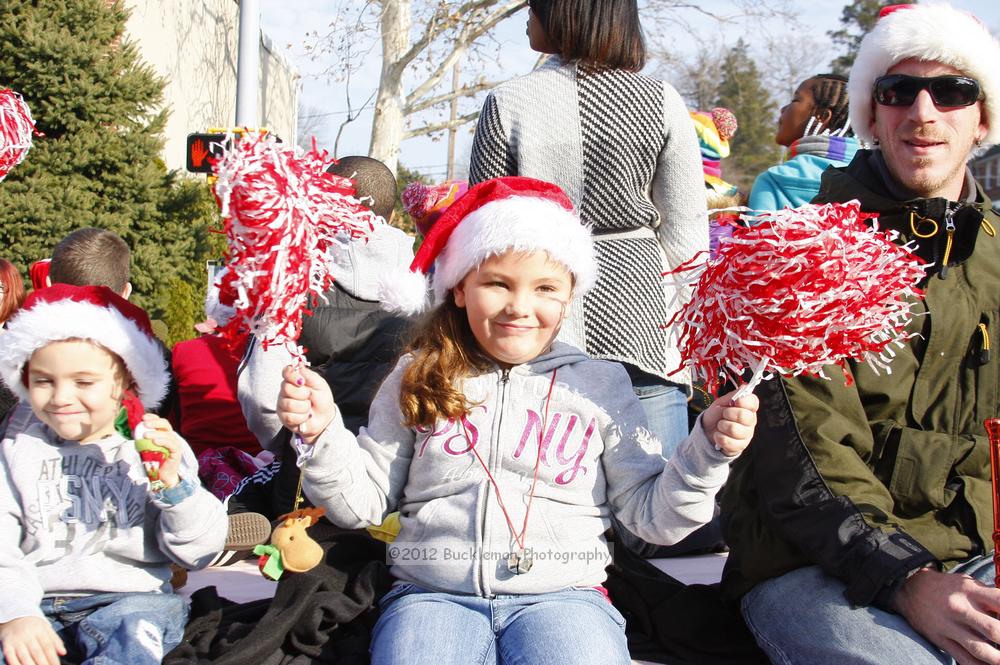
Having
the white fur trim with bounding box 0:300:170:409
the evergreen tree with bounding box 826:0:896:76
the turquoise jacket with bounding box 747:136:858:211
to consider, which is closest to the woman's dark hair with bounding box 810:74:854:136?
the turquoise jacket with bounding box 747:136:858:211

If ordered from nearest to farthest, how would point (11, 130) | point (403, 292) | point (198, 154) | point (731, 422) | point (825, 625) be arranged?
1. point (731, 422)
2. point (825, 625)
3. point (403, 292)
4. point (11, 130)
5. point (198, 154)

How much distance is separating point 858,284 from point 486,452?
1.00 metres

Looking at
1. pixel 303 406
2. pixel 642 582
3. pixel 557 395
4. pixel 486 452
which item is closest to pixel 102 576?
pixel 303 406

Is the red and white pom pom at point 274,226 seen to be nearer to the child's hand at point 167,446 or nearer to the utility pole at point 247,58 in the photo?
the child's hand at point 167,446

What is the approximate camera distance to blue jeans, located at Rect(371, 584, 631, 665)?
2.08 meters

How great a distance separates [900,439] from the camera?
7.47 feet

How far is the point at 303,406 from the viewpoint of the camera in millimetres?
2080

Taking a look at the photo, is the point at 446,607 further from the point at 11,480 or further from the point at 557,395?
the point at 11,480

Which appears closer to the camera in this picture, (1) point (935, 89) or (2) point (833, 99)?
(1) point (935, 89)

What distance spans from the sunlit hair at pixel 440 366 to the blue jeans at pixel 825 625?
91cm

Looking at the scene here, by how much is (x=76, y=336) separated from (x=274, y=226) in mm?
829

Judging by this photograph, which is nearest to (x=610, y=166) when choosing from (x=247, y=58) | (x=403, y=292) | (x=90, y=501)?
→ (x=403, y=292)

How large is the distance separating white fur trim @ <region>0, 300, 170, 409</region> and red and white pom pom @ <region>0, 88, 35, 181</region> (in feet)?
4.10

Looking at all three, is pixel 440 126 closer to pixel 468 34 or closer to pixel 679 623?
pixel 468 34
